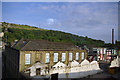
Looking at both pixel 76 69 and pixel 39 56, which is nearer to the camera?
pixel 76 69

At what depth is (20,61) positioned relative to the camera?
15055mm

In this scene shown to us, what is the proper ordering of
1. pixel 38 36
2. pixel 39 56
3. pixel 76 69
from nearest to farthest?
1. pixel 76 69
2. pixel 39 56
3. pixel 38 36

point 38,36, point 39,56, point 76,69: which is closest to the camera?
point 76,69

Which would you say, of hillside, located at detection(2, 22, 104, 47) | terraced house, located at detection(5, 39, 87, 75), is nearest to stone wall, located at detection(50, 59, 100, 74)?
terraced house, located at detection(5, 39, 87, 75)

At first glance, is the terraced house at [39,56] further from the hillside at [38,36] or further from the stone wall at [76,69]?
the hillside at [38,36]

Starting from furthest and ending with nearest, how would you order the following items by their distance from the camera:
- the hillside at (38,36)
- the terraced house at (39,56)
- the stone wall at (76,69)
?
the hillside at (38,36)
the terraced house at (39,56)
the stone wall at (76,69)

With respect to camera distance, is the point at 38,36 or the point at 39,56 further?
the point at 38,36

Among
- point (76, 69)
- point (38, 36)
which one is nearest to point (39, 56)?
point (76, 69)

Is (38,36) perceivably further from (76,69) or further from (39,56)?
(76,69)

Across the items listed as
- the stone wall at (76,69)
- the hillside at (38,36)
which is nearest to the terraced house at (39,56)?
the stone wall at (76,69)

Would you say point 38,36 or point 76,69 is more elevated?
point 38,36

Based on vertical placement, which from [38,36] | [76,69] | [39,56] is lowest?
[76,69]

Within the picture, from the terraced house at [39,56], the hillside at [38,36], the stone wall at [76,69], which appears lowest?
the stone wall at [76,69]

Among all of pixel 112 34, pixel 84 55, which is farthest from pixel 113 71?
pixel 112 34
